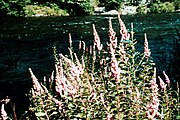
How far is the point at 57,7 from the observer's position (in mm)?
45594

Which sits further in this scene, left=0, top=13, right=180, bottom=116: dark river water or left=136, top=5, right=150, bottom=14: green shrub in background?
left=136, top=5, right=150, bottom=14: green shrub in background

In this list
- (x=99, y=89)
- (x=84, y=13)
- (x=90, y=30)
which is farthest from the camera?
(x=84, y=13)

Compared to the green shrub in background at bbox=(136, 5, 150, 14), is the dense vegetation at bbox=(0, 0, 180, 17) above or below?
above

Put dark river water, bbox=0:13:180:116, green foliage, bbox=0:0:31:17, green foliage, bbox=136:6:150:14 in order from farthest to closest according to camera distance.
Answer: green foliage, bbox=136:6:150:14
green foliage, bbox=0:0:31:17
dark river water, bbox=0:13:180:116

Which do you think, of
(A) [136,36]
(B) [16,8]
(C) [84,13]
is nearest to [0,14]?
(B) [16,8]

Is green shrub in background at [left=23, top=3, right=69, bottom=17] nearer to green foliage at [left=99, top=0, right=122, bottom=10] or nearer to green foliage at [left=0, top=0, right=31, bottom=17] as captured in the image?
green foliage at [left=0, top=0, right=31, bottom=17]

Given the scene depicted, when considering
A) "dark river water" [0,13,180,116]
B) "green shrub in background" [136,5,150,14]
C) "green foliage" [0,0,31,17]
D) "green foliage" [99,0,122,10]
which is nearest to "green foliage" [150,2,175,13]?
"green shrub in background" [136,5,150,14]

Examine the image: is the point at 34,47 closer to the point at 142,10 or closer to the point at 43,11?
the point at 43,11

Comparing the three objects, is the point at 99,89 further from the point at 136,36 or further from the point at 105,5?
the point at 105,5

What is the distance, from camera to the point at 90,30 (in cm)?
2650

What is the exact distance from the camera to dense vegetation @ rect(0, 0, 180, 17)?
4022 centimetres

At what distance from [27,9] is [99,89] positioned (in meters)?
37.9

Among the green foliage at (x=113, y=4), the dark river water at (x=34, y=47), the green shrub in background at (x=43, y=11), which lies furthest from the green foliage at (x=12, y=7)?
the green foliage at (x=113, y=4)

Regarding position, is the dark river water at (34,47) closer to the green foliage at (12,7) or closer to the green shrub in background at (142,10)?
the green foliage at (12,7)
